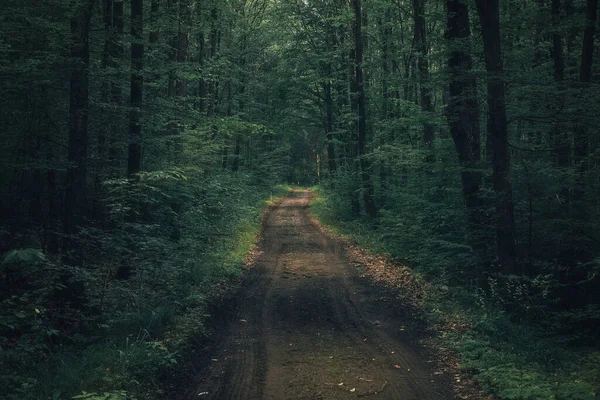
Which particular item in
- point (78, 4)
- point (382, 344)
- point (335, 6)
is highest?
point (335, 6)

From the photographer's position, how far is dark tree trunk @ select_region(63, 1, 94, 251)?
8.18 meters

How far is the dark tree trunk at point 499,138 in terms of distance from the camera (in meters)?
9.20

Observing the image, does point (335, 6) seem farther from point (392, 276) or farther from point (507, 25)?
point (392, 276)

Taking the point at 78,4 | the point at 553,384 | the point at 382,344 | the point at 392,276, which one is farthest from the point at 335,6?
the point at 553,384

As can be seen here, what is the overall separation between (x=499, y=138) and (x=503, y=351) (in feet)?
14.7

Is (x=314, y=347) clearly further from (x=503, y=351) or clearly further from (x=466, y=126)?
(x=466, y=126)

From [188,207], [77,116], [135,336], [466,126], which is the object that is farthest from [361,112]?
[135,336]

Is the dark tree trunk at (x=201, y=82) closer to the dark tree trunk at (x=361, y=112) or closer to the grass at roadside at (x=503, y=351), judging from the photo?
the dark tree trunk at (x=361, y=112)

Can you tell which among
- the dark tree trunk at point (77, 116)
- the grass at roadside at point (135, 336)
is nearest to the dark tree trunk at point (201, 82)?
the grass at roadside at point (135, 336)

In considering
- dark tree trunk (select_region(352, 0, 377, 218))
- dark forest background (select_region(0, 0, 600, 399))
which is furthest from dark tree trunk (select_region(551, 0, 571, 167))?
dark tree trunk (select_region(352, 0, 377, 218))

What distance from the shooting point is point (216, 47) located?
25.7 meters

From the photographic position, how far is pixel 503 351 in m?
7.11

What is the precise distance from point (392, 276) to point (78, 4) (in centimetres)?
1060

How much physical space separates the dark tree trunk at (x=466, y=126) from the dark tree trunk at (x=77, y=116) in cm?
803
